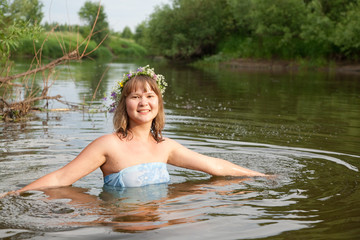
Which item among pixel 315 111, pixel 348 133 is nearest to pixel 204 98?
pixel 315 111

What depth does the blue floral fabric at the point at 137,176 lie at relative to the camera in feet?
17.8

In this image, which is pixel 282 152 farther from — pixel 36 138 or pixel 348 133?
pixel 36 138

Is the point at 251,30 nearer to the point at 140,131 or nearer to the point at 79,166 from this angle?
the point at 140,131

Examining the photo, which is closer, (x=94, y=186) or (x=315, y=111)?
(x=94, y=186)

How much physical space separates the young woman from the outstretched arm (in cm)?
14

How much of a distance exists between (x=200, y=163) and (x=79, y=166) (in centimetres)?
154

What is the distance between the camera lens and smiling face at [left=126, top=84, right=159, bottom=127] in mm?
5363

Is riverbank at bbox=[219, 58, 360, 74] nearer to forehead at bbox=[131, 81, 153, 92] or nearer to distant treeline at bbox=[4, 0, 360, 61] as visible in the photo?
distant treeline at bbox=[4, 0, 360, 61]

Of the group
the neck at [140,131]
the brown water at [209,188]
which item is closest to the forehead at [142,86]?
the neck at [140,131]

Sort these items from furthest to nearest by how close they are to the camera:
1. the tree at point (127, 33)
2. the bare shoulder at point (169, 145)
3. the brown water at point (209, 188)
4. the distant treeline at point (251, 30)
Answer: the tree at point (127, 33) < the distant treeline at point (251, 30) < the bare shoulder at point (169, 145) < the brown water at point (209, 188)

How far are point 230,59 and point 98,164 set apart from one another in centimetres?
4060

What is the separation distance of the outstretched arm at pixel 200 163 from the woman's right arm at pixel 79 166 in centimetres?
92

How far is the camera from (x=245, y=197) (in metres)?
5.38

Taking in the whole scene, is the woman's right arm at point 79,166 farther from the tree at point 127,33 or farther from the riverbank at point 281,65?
the tree at point 127,33
